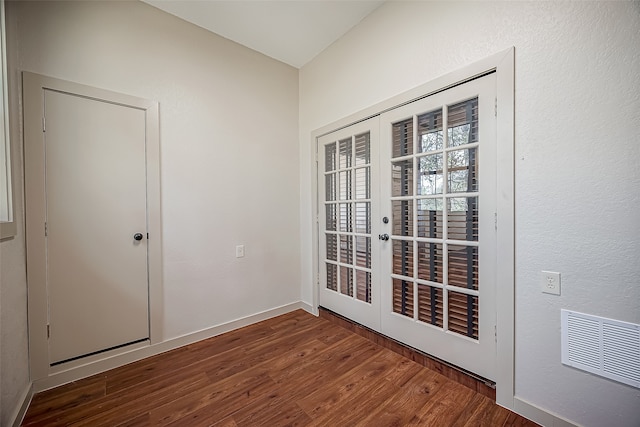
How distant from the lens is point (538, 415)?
4.65ft

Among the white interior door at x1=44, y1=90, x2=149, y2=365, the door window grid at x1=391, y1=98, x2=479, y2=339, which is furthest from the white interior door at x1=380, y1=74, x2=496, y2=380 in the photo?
the white interior door at x1=44, y1=90, x2=149, y2=365

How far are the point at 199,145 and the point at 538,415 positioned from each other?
312cm

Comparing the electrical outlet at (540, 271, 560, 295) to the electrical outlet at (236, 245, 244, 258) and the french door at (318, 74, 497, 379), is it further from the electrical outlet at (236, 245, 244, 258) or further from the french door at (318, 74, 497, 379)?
the electrical outlet at (236, 245, 244, 258)

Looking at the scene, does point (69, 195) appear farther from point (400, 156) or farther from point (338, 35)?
point (338, 35)

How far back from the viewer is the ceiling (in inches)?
85.0

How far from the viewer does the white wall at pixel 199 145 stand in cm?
176

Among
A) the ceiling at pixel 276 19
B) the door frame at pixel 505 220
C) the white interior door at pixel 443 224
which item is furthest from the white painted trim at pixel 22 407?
the ceiling at pixel 276 19

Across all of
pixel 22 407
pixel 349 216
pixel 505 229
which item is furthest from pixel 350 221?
pixel 22 407

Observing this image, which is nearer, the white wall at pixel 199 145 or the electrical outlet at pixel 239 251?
the white wall at pixel 199 145

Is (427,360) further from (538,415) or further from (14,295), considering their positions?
(14,295)

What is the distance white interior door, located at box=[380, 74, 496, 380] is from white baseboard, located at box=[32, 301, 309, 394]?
1408mm

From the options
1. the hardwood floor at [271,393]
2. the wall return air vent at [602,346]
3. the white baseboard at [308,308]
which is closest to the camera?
the wall return air vent at [602,346]

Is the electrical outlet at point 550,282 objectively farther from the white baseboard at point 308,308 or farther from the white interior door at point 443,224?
the white baseboard at point 308,308

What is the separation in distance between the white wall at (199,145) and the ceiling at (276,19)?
0.42 feet
